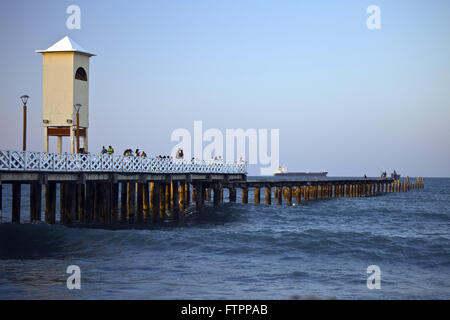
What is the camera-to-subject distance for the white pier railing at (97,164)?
22.5 metres

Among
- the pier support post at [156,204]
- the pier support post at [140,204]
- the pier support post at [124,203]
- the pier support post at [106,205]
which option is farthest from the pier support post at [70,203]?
the pier support post at [156,204]

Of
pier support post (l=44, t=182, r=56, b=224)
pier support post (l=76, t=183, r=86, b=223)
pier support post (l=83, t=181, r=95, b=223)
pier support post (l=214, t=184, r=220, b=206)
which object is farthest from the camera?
pier support post (l=214, t=184, r=220, b=206)

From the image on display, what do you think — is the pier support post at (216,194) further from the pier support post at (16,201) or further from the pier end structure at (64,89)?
the pier support post at (16,201)

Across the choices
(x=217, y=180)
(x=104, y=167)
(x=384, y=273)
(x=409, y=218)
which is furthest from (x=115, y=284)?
(x=409, y=218)

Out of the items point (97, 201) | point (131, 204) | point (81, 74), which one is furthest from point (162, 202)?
point (81, 74)

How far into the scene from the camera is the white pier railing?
22469 mm

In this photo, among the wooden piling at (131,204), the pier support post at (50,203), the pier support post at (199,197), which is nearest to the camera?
the pier support post at (50,203)

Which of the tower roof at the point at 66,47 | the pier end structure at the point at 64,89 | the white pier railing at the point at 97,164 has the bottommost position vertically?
the white pier railing at the point at 97,164

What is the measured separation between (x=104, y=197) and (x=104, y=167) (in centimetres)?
239

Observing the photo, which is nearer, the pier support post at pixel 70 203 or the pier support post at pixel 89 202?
the pier support post at pixel 70 203

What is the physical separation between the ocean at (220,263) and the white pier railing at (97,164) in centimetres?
279

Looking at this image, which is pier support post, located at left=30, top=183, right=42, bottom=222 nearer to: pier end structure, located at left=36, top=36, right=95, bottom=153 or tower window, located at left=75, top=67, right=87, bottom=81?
pier end structure, located at left=36, top=36, right=95, bottom=153

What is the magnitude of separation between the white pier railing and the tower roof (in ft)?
20.4

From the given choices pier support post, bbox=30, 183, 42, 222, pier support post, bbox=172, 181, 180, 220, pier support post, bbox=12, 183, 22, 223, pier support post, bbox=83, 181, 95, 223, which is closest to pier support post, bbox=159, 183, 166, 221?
pier support post, bbox=172, 181, 180, 220
